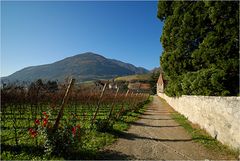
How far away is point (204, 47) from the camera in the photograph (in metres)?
13.5

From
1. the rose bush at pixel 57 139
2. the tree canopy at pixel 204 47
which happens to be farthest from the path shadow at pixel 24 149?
the tree canopy at pixel 204 47

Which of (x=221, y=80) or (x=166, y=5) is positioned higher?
(x=166, y=5)

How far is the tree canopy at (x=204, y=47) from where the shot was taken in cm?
1223

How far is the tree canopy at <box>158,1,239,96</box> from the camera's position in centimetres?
1223

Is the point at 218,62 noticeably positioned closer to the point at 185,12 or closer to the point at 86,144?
the point at 185,12

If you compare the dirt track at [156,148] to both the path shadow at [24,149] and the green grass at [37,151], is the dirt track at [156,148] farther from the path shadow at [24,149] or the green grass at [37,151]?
the path shadow at [24,149]

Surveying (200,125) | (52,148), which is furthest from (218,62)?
(52,148)

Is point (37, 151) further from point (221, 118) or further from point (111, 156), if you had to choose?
point (221, 118)

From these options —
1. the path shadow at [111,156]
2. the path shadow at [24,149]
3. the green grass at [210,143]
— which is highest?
the path shadow at [24,149]

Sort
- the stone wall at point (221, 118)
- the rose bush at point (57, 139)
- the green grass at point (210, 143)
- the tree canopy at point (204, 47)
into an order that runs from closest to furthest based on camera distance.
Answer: the rose bush at point (57, 139) < the stone wall at point (221, 118) < the green grass at point (210, 143) < the tree canopy at point (204, 47)

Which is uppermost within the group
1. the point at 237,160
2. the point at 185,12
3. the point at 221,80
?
the point at 185,12

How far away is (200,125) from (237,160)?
5.26 meters

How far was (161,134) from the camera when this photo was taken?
32.6ft

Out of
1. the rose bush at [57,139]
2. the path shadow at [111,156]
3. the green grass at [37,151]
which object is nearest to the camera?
the green grass at [37,151]
